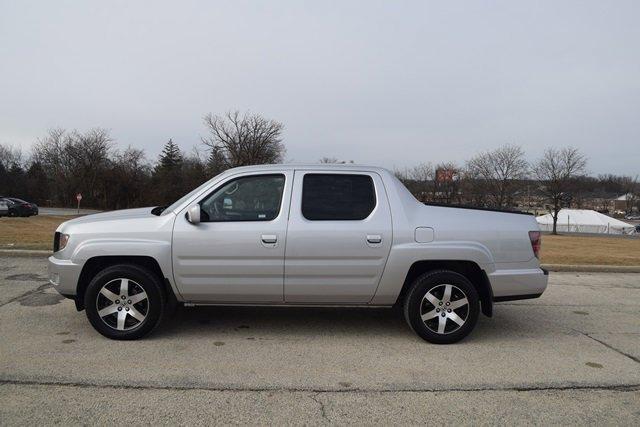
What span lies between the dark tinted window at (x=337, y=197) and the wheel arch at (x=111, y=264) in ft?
5.10

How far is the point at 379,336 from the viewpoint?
16.2 feet

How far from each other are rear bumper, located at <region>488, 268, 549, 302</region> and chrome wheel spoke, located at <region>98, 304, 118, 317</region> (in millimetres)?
3718

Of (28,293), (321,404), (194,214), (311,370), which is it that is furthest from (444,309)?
(28,293)

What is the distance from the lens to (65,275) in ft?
15.2

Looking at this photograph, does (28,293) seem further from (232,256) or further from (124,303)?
(232,256)

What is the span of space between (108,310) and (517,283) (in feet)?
13.4

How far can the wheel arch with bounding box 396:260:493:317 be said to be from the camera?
4.75m

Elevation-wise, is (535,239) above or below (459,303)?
above

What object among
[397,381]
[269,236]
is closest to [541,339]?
[397,381]

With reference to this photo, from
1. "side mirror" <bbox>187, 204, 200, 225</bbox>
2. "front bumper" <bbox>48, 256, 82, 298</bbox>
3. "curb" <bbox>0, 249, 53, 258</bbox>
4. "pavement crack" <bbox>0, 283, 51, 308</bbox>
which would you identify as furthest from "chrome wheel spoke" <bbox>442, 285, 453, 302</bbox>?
"curb" <bbox>0, 249, 53, 258</bbox>

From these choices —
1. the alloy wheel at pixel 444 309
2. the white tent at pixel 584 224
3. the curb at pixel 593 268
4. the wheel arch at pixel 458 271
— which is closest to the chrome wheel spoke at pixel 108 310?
the wheel arch at pixel 458 271

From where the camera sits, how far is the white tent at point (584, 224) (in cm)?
7006

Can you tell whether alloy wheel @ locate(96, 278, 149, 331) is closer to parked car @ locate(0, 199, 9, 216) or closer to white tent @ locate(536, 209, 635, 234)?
parked car @ locate(0, 199, 9, 216)

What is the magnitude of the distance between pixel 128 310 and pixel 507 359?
11.9 feet
